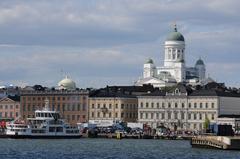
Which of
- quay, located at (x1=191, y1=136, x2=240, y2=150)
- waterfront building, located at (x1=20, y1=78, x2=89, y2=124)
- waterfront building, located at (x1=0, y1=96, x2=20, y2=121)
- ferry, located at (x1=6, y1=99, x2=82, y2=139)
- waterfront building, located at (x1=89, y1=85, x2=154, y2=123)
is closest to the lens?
quay, located at (x1=191, y1=136, x2=240, y2=150)

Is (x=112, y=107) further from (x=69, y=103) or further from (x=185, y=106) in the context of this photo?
(x=185, y=106)

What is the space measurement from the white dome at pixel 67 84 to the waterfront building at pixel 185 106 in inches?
847

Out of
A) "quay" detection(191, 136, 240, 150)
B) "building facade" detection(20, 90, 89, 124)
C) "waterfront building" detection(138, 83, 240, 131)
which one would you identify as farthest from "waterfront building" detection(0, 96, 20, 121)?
"quay" detection(191, 136, 240, 150)

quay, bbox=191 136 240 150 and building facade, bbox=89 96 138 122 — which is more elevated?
building facade, bbox=89 96 138 122

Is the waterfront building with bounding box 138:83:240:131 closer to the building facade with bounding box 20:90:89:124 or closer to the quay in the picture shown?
the building facade with bounding box 20:90:89:124

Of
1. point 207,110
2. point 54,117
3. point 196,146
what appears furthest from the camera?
point 207,110

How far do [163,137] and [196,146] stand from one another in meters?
39.4

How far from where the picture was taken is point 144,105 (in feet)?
557

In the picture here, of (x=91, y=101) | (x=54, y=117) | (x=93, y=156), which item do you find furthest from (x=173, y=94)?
(x=93, y=156)

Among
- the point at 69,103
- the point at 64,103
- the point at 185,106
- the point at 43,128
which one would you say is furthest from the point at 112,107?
the point at 43,128

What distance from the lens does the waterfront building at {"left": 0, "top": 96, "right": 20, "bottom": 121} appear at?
593ft

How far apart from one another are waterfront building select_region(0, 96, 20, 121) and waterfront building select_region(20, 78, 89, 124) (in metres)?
2.41

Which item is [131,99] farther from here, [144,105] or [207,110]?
[207,110]

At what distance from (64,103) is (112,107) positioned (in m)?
8.20
